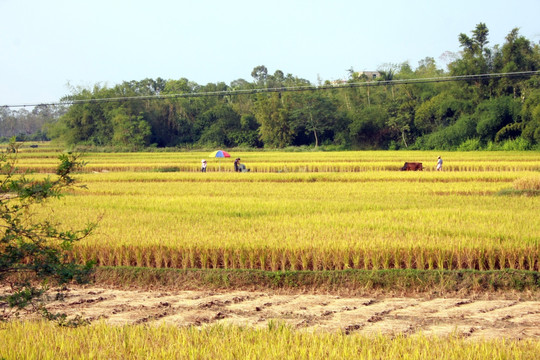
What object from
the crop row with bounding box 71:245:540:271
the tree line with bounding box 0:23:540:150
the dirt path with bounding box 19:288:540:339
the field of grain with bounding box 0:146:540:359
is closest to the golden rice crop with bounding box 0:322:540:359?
the field of grain with bounding box 0:146:540:359

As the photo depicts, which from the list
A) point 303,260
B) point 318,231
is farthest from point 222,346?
point 318,231

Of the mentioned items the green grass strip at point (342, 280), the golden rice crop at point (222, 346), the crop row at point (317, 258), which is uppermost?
the golden rice crop at point (222, 346)

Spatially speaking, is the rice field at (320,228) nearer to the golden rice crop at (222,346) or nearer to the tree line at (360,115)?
the golden rice crop at (222,346)

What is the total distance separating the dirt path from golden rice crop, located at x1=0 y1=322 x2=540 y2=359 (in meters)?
1.12

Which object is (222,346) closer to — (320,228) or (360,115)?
(320,228)

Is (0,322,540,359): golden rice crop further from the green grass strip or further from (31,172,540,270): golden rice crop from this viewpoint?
the green grass strip

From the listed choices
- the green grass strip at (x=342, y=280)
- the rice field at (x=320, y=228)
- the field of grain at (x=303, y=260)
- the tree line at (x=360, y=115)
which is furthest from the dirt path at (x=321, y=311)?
the tree line at (x=360, y=115)

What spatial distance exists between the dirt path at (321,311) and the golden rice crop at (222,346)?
1.12m

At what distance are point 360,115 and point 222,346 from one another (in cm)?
5189

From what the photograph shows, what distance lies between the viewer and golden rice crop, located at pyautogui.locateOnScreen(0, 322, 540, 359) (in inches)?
155

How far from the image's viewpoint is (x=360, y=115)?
54750 mm

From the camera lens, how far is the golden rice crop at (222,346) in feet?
12.9

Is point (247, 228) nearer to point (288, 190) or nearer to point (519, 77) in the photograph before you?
point (288, 190)

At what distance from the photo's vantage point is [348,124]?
184 ft
